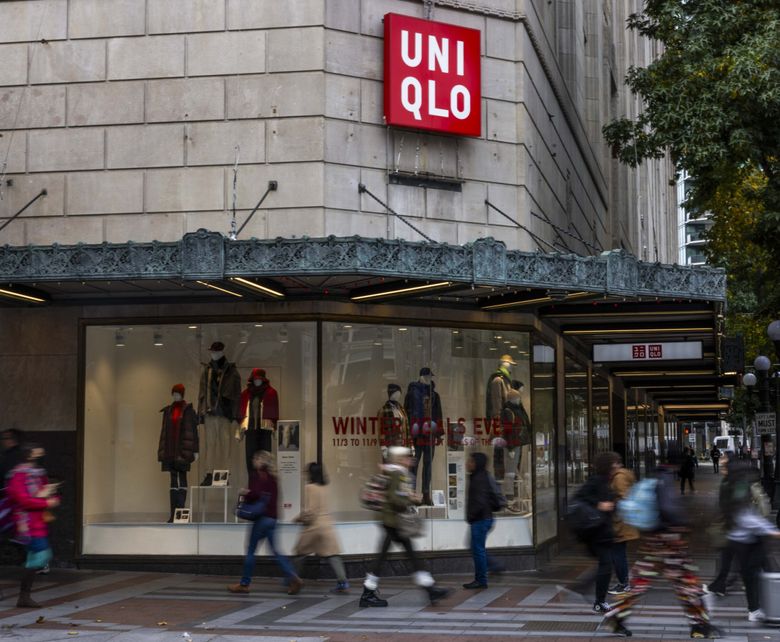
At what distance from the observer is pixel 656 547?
1054 cm

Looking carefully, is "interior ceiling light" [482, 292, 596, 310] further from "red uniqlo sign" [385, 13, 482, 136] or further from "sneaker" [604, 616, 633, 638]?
"sneaker" [604, 616, 633, 638]

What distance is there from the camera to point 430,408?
55.4 feet

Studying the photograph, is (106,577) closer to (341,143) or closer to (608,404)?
(341,143)

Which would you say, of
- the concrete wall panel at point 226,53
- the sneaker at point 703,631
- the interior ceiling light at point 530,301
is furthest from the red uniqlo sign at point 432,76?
the sneaker at point 703,631

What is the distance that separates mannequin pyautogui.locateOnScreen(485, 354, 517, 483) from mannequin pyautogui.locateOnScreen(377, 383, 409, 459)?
1408 millimetres

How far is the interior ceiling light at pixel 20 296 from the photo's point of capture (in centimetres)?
1503

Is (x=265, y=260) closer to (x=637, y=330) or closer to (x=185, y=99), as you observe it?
(x=185, y=99)

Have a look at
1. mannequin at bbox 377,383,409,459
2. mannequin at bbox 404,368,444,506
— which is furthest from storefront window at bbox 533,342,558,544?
mannequin at bbox 377,383,409,459

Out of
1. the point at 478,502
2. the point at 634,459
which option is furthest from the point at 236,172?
the point at 634,459

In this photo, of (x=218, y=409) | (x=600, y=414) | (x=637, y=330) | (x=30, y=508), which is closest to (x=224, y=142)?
(x=218, y=409)

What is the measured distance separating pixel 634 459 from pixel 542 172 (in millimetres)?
23985

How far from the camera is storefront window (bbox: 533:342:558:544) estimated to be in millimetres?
17641

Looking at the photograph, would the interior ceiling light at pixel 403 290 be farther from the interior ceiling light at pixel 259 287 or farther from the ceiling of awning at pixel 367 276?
the interior ceiling light at pixel 259 287

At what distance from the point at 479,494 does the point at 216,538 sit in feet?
13.4
